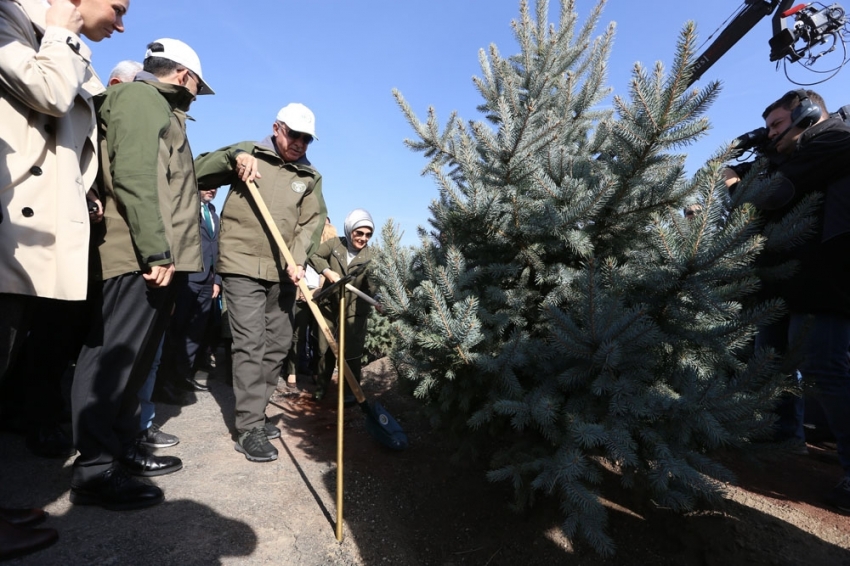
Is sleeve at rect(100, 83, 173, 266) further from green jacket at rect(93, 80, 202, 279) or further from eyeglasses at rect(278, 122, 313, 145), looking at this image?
eyeglasses at rect(278, 122, 313, 145)

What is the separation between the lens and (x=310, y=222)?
3.48m

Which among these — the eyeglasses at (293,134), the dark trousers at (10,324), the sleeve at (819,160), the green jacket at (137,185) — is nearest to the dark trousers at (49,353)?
the green jacket at (137,185)

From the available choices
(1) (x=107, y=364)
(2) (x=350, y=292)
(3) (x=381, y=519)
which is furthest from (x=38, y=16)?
(2) (x=350, y=292)

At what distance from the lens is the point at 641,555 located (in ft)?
7.64

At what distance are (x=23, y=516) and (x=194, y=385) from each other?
281 centimetres

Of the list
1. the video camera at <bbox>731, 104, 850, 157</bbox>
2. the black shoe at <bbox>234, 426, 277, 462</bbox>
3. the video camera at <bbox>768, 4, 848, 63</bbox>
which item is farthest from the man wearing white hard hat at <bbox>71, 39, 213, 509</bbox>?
the video camera at <bbox>768, 4, 848, 63</bbox>

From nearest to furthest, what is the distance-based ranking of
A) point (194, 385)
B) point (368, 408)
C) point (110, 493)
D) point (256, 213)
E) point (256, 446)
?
point (110, 493)
point (256, 446)
point (256, 213)
point (368, 408)
point (194, 385)

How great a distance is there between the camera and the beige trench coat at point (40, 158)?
1.63 metres

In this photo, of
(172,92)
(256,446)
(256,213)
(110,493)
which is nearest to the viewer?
(110,493)

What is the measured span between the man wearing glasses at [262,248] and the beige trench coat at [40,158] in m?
1.19

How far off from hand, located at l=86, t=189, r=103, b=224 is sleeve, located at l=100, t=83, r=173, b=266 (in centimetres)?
8

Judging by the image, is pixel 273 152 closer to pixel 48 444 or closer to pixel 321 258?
pixel 321 258

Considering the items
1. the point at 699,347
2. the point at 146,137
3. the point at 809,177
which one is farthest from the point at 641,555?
the point at 146,137

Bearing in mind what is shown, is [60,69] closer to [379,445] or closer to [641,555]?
[379,445]
